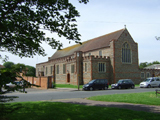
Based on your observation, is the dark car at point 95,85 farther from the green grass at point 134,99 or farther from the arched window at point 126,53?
the arched window at point 126,53

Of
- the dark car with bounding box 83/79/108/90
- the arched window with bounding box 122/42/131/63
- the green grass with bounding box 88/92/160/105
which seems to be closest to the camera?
the green grass with bounding box 88/92/160/105

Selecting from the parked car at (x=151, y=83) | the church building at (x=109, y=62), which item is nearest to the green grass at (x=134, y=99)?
the parked car at (x=151, y=83)

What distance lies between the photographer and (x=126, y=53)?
128 feet

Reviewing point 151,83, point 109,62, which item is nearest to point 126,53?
point 109,62

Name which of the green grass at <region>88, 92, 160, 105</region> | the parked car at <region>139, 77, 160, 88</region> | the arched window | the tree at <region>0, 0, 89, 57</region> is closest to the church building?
the arched window

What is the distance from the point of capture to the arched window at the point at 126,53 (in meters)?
38.4

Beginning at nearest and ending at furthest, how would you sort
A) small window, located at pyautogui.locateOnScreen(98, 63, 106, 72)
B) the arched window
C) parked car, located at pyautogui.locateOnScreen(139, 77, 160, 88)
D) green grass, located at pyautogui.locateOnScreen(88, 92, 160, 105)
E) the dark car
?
green grass, located at pyautogui.locateOnScreen(88, 92, 160, 105), the dark car, parked car, located at pyautogui.locateOnScreen(139, 77, 160, 88), small window, located at pyautogui.locateOnScreen(98, 63, 106, 72), the arched window

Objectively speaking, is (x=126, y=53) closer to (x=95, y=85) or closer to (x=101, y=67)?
(x=101, y=67)

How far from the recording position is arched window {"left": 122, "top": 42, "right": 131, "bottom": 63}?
38375 millimetres

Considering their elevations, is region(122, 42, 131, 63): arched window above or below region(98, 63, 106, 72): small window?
above

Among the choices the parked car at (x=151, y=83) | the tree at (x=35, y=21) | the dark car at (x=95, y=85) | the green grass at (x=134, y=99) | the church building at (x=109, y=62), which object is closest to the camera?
the tree at (x=35, y=21)

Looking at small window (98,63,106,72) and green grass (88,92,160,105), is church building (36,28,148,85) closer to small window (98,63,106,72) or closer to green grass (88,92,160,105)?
small window (98,63,106,72)

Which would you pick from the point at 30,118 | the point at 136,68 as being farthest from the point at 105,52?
the point at 30,118

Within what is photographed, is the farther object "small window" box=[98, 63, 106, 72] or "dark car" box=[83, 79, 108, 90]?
"small window" box=[98, 63, 106, 72]
